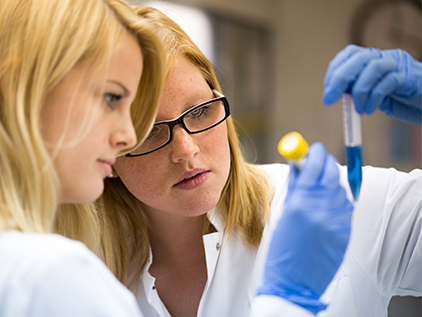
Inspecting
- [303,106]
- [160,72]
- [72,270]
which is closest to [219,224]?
[160,72]

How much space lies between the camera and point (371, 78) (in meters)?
0.85

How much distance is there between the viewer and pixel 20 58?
2.30ft

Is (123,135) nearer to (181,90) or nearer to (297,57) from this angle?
(181,90)

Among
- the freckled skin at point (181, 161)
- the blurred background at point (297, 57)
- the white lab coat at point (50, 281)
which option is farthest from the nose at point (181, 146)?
the blurred background at point (297, 57)

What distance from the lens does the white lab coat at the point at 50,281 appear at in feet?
1.81

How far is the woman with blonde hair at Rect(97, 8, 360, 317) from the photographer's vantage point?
1028 millimetres

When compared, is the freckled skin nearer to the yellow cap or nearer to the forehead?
the forehead

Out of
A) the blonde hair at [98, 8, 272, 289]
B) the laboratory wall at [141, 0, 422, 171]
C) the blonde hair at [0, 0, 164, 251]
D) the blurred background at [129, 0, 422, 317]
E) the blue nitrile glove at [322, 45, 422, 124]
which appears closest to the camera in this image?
the blonde hair at [0, 0, 164, 251]

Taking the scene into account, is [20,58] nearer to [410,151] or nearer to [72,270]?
[72,270]

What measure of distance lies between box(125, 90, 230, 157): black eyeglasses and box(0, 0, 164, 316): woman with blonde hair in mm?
221

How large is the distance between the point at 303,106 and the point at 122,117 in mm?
3335

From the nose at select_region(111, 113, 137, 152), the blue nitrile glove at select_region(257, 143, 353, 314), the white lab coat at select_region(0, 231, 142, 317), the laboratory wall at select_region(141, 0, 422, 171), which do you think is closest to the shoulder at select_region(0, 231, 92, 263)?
the white lab coat at select_region(0, 231, 142, 317)

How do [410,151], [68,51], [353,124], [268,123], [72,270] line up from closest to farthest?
[72,270] < [68,51] < [353,124] < [410,151] < [268,123]

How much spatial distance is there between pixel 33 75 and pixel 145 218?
0.68 meters
